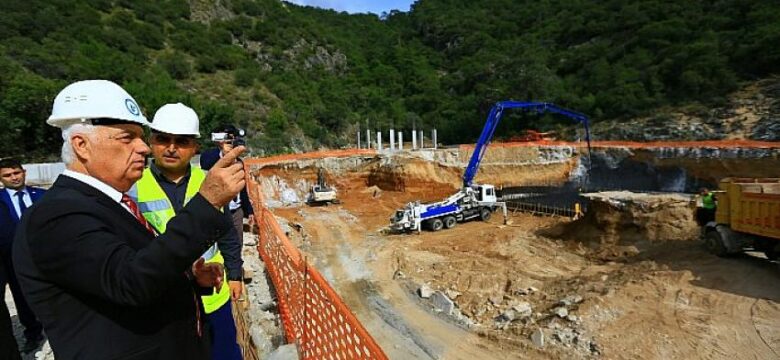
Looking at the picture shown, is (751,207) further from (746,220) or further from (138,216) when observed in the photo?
(138,216)

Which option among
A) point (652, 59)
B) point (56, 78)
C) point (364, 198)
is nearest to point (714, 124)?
point (652, 59)

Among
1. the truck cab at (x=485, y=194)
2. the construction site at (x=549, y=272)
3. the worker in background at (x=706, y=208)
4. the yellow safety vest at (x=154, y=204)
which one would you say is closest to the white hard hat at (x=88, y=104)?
the yellow safety vest at (x=154, y=204)

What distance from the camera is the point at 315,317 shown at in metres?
3.58

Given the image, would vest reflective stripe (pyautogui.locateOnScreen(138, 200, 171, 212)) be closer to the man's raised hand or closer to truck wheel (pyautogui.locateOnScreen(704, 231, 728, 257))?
the man's raised hand

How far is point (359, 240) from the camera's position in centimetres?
1474

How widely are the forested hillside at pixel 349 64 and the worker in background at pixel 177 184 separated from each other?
880 inches

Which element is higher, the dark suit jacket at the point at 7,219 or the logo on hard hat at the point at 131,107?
the logo on hard hat at the point at 131,107

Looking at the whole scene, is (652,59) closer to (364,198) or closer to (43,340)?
(364,198)

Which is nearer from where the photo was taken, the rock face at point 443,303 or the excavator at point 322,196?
the rock face at point 443,303

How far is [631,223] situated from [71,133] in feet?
49.4

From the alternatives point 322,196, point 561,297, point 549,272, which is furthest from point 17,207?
point 322,196

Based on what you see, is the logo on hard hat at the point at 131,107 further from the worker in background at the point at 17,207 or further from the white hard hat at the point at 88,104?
the worker in background at the point at 17,207

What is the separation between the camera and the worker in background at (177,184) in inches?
89.0

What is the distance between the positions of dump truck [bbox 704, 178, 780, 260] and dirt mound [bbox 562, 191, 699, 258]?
→ 2.43m
